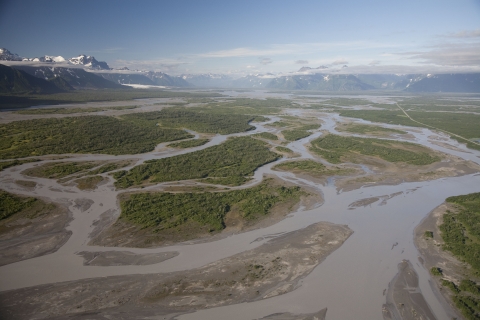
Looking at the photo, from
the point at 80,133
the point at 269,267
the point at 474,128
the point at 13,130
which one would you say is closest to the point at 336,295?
the point at 269,267

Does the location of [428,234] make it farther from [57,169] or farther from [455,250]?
[57,169]

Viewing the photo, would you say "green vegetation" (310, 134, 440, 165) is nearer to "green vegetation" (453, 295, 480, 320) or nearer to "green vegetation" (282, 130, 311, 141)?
"green vegetation" (282, 130, 311, 141)

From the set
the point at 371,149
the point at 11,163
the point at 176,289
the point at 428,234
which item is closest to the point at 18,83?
the point at 11,163

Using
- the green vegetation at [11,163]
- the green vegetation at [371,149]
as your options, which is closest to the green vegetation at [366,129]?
the green vegetation at [371,149]

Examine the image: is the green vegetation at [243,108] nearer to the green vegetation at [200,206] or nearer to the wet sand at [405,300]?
the green vegetation at [200,206]

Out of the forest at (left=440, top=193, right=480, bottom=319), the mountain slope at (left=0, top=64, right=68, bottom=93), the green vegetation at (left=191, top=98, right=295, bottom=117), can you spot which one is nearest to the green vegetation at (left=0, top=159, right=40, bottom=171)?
the forest at (left=440, top=193, right=480, bottom=319)

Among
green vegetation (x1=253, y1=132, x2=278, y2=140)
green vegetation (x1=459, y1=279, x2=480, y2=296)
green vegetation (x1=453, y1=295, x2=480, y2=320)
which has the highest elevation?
green vegetation (x1=253, y1=132, x2=278, y2=140)
